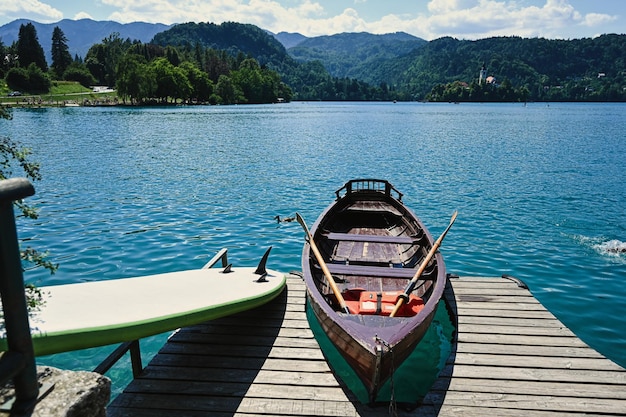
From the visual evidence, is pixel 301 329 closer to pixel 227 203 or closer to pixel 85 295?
pixel 85 295

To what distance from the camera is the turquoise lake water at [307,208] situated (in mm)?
12859

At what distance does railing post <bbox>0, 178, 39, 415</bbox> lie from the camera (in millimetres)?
2869

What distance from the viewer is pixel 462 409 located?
550 centimetres

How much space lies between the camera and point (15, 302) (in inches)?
118

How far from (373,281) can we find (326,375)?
3371 millimetres

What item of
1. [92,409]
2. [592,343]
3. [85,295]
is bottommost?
[592,343]

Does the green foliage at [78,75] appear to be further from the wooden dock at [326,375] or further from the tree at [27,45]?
the wooden dock at [326,375]

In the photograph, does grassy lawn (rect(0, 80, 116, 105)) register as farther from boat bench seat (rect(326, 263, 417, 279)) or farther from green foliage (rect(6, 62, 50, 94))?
boat bench seat (rect(326, 263, 417, 279))

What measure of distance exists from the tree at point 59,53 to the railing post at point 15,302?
160 meters

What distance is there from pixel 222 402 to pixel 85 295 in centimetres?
297

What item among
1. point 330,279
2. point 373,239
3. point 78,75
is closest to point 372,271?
point 330,279

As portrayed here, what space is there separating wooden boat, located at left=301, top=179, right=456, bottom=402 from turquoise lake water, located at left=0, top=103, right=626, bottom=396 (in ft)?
8.85

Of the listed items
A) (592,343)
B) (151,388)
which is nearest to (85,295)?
(151,388)

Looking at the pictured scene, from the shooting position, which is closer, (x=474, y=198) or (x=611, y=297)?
(x=611, y=297)
